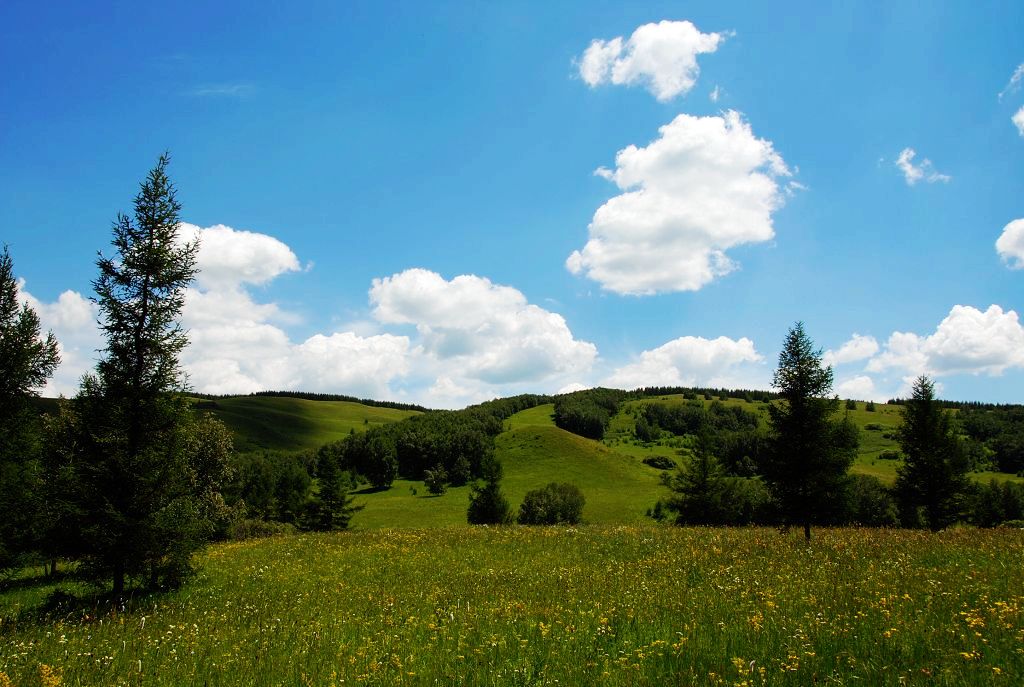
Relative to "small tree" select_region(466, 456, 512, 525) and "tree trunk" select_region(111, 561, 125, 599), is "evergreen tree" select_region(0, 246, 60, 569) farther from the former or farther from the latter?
"small tree" select_region(466, 456, 512, 525)

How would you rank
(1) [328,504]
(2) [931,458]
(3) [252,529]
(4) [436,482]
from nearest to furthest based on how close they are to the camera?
(2) [931,458] < (3) [252,529] < (1) [328,504] < (4) [436,482]

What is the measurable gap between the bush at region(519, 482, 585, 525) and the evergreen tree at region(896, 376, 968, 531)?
36396 millimetres

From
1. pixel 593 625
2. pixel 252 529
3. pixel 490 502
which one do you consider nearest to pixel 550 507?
pixel 490 502

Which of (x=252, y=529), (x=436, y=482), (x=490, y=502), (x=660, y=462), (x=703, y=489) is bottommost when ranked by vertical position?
(x=436, y=482)

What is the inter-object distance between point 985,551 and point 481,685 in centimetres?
1334

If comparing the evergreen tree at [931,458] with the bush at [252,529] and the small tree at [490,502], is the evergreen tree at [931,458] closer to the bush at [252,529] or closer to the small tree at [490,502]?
the small tree at [490,502]

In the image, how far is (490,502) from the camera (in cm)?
5938

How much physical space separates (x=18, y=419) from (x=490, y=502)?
44.7m

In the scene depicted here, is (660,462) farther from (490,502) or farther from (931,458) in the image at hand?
(931,458)

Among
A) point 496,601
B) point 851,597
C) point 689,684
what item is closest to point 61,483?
point 496,601

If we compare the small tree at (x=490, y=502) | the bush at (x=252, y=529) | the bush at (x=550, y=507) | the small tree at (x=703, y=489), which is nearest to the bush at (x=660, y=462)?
the bush at (x=550, y=507)

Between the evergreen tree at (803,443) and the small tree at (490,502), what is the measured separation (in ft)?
131

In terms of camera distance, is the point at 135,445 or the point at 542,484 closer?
the point at 135,445

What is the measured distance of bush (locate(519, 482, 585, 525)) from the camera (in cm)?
6556
